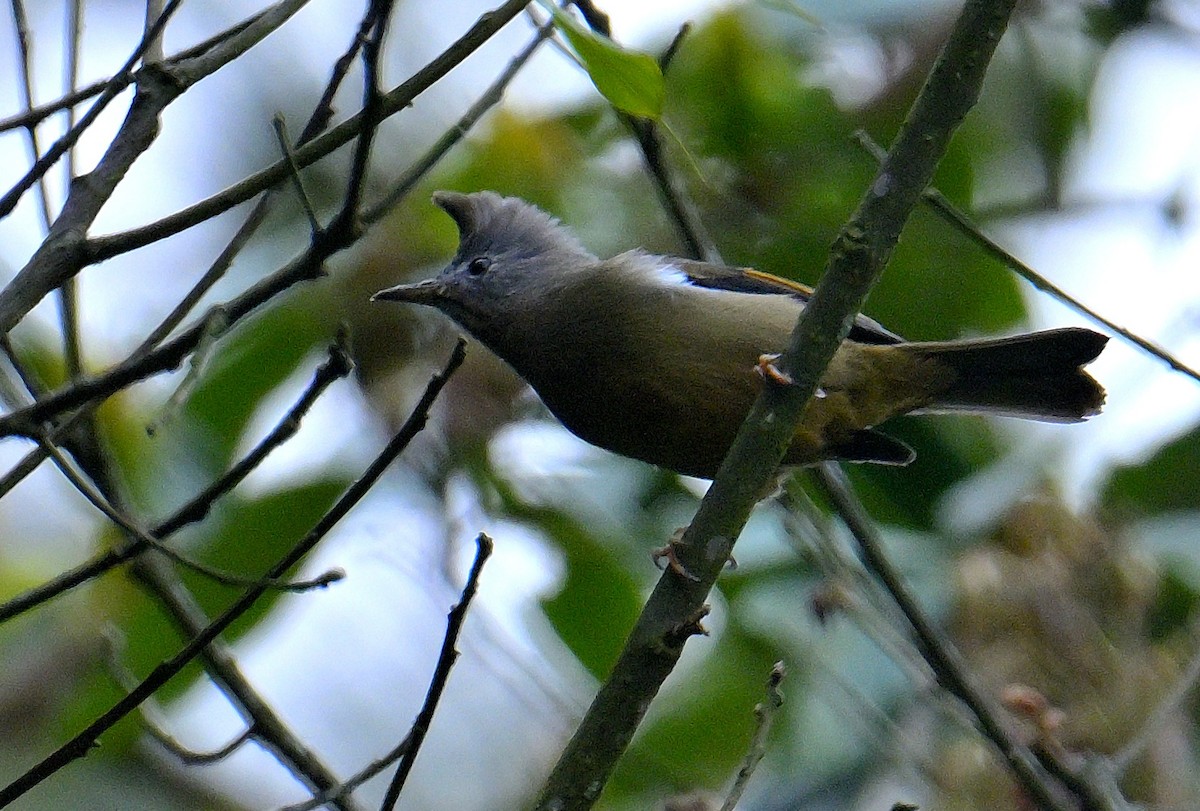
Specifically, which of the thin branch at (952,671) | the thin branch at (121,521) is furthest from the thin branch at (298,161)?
the thin branch at (952,671)

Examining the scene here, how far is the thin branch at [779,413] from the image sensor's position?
281 cm

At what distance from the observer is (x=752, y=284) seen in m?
4.23

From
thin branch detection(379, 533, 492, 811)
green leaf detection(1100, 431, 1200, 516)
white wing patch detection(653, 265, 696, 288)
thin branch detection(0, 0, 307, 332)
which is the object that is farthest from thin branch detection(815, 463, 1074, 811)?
thin branch detection(0, 0, 307, 332)

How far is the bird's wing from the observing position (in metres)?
4.14

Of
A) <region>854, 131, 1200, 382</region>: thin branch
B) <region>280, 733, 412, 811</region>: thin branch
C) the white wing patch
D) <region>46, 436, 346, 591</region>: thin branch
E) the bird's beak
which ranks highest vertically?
the bird's beak

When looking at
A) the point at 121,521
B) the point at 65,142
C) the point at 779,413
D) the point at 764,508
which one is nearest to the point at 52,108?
the point at 65,142

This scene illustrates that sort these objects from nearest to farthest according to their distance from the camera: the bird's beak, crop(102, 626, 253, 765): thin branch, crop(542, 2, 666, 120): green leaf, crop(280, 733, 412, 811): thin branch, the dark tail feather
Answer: crop(542, 2, 666, 120): green leaf → crop(280, 733, 412, 811): thin branch → crop(102, 626, 253, 765): thin branch → the dark tail feather → the bird's beak

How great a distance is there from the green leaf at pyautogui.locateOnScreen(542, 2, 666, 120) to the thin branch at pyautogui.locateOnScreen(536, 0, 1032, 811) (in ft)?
2.41

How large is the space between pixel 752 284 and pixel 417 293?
1.06 m

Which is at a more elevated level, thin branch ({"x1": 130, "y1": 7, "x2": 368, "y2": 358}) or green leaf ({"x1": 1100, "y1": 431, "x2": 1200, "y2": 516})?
green leaf ({"x1": 1100, "y1": 431, "x2": 1200, "y2": 516})

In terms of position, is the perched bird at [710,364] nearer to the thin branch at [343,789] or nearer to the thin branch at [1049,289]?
the thin branch at [1049,289]

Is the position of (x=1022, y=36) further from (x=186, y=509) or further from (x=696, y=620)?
(x=186, y=509)

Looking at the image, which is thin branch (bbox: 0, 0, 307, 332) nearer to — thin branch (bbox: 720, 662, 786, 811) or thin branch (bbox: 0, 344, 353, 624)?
thin branch (bbox: 0, 344, 353, 624)

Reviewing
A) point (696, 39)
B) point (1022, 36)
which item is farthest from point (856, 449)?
point (1022, 36)
